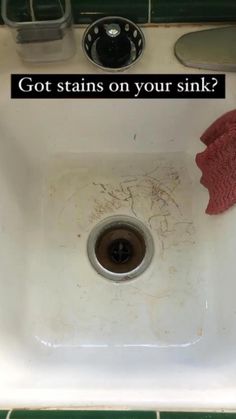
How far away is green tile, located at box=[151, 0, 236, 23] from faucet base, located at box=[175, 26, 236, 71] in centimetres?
2

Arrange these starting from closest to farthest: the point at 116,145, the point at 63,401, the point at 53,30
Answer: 1. the point at 63,401
2. the point at 53,30
3. the point at 116,145

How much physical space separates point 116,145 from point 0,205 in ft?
0.63

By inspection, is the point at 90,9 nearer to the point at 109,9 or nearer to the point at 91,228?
the point at 109,9

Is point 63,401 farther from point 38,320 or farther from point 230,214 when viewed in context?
point 230,214

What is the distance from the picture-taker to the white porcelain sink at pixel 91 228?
0.73 meters

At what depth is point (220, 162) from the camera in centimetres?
74

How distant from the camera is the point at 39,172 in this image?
84 centimetres

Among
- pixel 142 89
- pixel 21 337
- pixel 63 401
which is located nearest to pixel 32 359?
pixel 21 337

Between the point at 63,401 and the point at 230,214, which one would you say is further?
the point at 230,214
